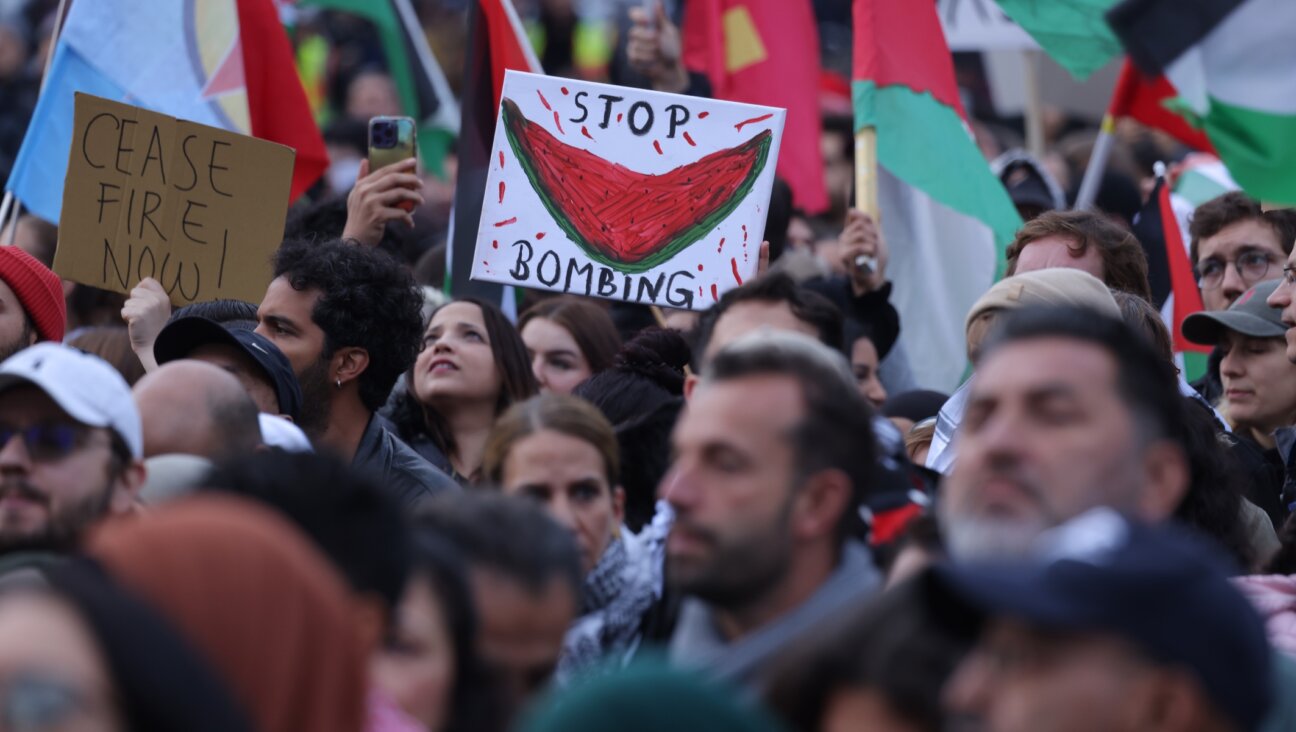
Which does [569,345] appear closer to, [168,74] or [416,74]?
[168,74]

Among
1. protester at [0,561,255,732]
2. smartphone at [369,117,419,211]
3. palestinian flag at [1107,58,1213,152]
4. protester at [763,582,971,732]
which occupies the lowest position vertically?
protester at [763,582,971,732]

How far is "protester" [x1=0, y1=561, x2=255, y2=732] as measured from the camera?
7.47ft

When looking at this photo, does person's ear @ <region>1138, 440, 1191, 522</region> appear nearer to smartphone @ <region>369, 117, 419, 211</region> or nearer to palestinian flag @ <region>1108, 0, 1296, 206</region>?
smartphone @ <region>369, 117, 419, 211</region>

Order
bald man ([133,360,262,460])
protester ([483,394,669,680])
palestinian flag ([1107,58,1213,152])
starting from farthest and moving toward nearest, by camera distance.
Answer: palestinian flag ([1107,58,1213,152]) < bald man ([133,360,262,460]) < protester ([483,394,669,680])

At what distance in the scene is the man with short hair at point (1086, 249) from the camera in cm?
584

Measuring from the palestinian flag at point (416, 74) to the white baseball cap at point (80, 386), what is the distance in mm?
6119

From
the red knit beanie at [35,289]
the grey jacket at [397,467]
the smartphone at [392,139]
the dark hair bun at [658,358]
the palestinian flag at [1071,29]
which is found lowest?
the grey jacket at [397,467]

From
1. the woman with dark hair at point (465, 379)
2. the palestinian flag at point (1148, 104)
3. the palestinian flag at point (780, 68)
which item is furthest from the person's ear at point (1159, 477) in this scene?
the palestinian flag at point (780, 68)

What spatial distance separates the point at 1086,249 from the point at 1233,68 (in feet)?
5.20

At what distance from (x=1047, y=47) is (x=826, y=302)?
3087mm

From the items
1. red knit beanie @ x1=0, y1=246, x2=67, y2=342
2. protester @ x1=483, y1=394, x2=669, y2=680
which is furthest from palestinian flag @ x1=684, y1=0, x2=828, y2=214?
protester @ x1=483, y1=394, x2=669, y2=680

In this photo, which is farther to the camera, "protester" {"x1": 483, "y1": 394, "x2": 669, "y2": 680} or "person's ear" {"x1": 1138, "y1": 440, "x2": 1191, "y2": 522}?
"protester" {"x1": 483, "y1": 394, "x2": 669, "y2": 680}

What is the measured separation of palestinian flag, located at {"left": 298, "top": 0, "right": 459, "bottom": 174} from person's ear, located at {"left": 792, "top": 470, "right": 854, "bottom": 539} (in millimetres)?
6880

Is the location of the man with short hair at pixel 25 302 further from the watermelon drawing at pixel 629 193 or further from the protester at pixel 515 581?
the protester at pixel 515 581
